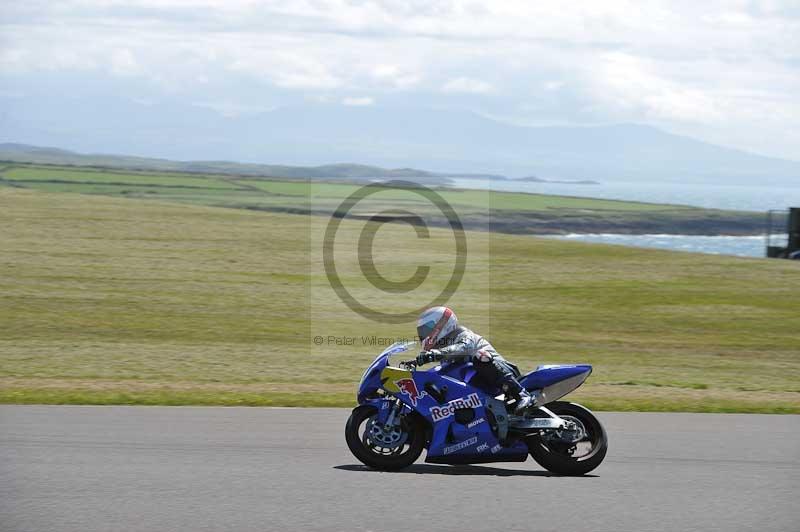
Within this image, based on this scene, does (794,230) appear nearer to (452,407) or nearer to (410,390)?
(452,407)

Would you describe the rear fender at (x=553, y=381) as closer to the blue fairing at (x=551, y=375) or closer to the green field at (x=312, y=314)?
the blue fairing at (x=551, y=375)

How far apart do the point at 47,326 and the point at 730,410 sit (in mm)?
15074

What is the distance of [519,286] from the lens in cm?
3266

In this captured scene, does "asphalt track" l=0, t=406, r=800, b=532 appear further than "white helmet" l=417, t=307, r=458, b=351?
No

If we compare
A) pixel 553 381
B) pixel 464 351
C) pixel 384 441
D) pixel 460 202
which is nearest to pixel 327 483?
pixel 384 441

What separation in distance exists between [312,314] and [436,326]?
17.1 m

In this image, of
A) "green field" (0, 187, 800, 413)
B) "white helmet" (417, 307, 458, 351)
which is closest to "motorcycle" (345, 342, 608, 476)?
"white helmet" (417, 307, 458, 351)

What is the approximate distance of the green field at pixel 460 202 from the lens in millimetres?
106812

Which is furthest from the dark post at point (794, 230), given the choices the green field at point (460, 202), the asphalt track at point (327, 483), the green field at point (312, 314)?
the asphalt track at point (327, 483)

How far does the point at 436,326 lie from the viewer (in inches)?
373

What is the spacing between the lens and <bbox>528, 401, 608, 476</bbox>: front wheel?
927 cm

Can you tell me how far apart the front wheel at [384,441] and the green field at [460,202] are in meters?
77.2

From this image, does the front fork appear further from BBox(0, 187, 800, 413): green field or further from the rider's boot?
BBox(0, 187, 800, 413): green field

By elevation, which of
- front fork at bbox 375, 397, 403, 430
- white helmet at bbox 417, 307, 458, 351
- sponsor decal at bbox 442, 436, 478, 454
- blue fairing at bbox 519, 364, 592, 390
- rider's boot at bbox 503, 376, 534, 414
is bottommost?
sponsor decal at bbox 442, 436, 478, 454
